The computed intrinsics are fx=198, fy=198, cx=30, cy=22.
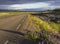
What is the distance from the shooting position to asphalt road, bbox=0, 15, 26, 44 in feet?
23.3

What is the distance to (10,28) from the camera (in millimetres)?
8398

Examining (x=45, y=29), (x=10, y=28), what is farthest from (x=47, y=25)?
(x=10, y=28)

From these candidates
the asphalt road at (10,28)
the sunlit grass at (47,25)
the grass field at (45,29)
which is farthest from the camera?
the sunlit grass at (47,25)

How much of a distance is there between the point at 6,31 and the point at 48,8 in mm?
1981

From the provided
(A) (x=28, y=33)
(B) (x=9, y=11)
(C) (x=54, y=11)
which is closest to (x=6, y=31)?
(B) (x=9, y=11)

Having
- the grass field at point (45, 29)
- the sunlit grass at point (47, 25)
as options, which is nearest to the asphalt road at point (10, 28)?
the grass field at point (45, 29)

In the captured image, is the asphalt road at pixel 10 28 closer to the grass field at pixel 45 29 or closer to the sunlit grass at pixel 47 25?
the grass field at pixel 45 29

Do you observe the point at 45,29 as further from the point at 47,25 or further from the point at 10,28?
the point at 10,28

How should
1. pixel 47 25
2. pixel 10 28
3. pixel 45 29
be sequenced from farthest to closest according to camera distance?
pixel 10 28
pixel 47 25
pixel 45 29

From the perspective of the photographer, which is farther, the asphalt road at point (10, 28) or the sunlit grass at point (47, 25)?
the sunlit grass at point (47, 25)

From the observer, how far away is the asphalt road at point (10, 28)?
23.3ft

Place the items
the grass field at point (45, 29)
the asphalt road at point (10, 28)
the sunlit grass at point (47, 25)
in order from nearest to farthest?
1. the grass field at point (45, 29)
2. the asphalt road at point (10, 28)
3. the sunlit grass at point (47, 25)

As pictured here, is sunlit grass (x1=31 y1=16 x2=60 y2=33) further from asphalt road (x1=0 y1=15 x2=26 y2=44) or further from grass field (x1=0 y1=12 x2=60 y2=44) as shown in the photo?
asphalt road (x1=0 y1=15 x2=26 y2=44)

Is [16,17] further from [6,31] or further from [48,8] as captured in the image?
[48,8]
